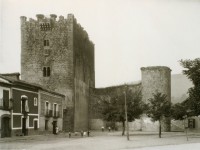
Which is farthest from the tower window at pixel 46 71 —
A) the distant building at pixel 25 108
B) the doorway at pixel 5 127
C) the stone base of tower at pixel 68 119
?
the doorway at pixel 5 127

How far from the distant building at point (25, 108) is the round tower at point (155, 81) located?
611 centimetres

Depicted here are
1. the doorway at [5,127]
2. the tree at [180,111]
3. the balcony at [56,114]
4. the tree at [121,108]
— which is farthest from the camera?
the balcony at [56,114]

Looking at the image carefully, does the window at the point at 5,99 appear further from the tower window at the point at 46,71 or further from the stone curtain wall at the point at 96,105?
the stone curtain wall at the point at 96,105

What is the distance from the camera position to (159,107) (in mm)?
18188

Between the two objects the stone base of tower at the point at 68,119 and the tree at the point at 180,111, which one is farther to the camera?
the stone base of tower at the point at 68,119

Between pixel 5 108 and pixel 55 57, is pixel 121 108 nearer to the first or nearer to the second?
pixel 5 108

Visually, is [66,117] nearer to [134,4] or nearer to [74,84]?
[74,84]

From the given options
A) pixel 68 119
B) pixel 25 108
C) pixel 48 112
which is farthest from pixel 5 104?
pixel 68 119

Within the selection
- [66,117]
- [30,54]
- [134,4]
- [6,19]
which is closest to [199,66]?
[134,4]

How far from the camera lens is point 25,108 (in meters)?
18.5

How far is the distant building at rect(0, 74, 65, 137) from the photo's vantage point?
54.7ft

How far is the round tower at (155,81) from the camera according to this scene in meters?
26.5

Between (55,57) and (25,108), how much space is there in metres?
8.10

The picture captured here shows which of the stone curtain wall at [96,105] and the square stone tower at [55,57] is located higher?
the square stone tower at [55,57]
